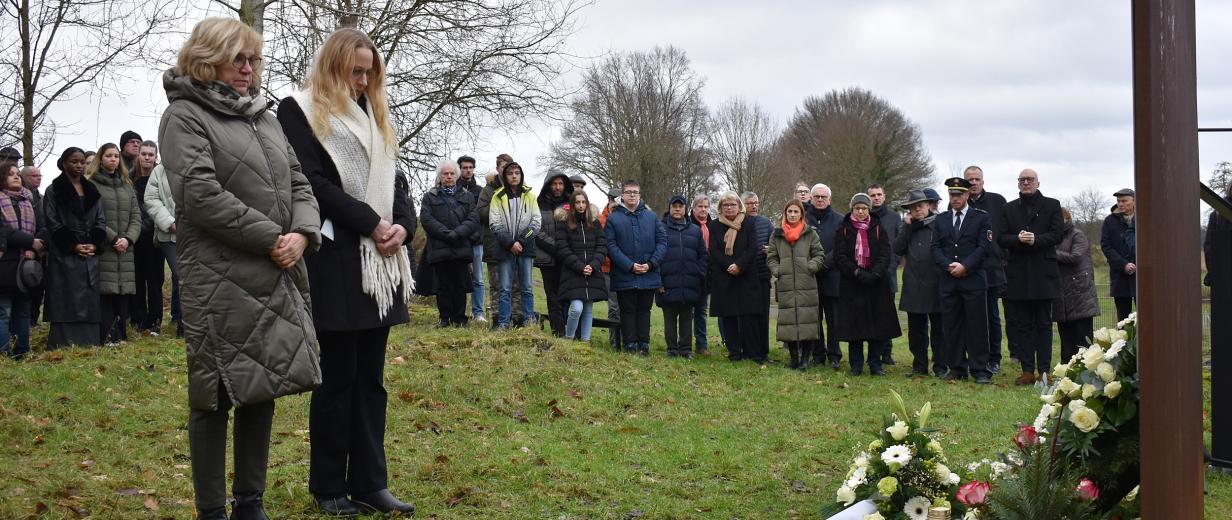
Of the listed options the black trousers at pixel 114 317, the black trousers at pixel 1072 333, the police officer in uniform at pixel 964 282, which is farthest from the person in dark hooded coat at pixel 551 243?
the black trousers at pixel 1072 333

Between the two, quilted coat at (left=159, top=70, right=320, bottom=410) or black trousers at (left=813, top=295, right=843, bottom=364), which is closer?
quilted coat at (left=159, top=70, right=320, bottom=410)

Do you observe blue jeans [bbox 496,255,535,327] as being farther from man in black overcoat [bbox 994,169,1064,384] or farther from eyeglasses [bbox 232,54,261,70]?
eyeglasses [bbox 232,54,261,70]

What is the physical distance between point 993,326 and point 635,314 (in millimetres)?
4150

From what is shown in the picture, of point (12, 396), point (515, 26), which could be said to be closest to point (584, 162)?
point (515, 26)

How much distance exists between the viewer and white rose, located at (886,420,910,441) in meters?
4.89

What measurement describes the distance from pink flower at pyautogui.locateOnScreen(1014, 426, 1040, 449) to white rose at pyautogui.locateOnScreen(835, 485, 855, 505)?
0.75 m

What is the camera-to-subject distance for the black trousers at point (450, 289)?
1336 centimetres

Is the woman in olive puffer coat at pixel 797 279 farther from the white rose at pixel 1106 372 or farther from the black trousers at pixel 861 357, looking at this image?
the white rose at pixel 1106 372

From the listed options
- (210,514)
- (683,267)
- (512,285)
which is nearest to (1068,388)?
A: (210,514)

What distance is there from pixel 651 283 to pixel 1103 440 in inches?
356

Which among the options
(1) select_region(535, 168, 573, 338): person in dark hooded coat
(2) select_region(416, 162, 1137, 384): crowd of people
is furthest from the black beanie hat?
(1) select_region(535, 168, 573, 338): person in dark hooded coat

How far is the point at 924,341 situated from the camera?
1271 centimetres

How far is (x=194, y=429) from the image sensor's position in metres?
4.36

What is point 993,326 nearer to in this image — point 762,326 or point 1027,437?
point 762,326
